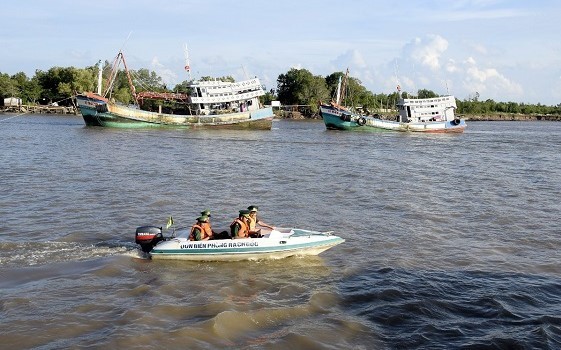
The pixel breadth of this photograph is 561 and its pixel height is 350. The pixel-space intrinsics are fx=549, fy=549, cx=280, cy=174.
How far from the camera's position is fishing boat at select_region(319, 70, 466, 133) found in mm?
64250

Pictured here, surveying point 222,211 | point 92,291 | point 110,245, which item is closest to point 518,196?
point 222,211

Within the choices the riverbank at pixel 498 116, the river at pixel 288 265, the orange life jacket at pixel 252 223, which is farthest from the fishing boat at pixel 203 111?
the riverbank at pixel 498 116

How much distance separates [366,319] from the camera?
36.7 ft

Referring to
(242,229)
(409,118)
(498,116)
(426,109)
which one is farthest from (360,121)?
(498,116)

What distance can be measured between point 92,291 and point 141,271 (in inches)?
64.3

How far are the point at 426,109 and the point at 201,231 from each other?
57104 millimetres

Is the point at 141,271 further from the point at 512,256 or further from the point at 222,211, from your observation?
the point at 512,256

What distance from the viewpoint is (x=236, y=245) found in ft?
45.8

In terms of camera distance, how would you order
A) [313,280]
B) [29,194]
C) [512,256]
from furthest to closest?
[29,194]
[512,256]
[313,280]

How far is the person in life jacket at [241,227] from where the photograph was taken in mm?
14078

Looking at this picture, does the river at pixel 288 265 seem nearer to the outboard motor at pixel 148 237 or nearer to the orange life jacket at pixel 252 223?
the outboard motor at pixel 148 237

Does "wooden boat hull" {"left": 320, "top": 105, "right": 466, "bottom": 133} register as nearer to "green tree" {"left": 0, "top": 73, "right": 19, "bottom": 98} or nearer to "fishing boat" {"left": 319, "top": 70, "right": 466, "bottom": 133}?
"fishing boat" {"left": 319, "top": 70, "right": 466, "bottom": 133}

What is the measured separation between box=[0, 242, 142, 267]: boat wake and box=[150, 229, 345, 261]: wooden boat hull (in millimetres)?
1130

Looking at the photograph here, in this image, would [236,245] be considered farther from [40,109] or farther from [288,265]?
[40,109]
